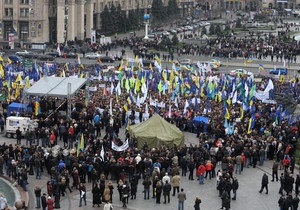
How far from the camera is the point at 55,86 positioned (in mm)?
40906

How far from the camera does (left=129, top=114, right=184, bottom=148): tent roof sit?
34.4 m

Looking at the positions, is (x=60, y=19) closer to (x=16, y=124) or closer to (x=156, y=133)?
(x=16, y=124)

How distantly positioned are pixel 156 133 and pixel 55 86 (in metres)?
8.53

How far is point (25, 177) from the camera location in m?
29.3

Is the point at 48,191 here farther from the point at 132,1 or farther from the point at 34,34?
the point at 132,1

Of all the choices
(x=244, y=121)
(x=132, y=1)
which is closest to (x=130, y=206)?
(x=244, y=121)

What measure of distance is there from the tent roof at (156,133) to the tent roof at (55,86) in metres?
6.04

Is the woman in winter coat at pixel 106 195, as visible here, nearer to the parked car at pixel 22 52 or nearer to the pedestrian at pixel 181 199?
the pedestrian at pixel 181 199

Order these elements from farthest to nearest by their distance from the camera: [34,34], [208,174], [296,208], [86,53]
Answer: [34,34], [86,53], [208,174], [296,208]


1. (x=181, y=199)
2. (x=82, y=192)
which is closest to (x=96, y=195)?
(x=82, y=192)

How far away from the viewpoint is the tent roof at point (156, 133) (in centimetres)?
3444

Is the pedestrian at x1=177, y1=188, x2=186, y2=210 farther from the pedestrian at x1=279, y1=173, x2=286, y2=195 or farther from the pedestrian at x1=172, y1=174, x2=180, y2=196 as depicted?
the pedestrian at x1=279, y1=173, x2=286, y2=195

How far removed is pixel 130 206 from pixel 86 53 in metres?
48.8

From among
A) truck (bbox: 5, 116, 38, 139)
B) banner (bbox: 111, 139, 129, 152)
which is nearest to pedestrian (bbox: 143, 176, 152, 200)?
banner (bbox: 111, 139, 129, 152)
